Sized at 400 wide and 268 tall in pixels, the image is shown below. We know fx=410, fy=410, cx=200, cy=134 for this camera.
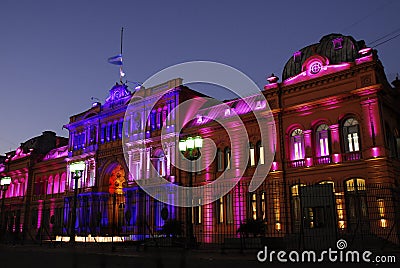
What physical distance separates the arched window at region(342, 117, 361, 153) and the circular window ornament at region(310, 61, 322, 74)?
14.6ft

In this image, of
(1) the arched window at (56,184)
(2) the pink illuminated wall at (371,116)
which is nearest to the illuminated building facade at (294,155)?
(2) the pink illuminated wall at (371,116)

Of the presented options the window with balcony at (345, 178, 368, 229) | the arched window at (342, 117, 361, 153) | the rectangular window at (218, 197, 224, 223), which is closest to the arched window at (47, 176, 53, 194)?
the rectangular window at (218, 197, 224, 223)

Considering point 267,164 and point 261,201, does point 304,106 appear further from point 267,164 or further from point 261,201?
point 261,201

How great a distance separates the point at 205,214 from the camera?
113 feet

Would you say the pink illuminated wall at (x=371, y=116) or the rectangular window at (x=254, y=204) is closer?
the pink illuminated wall at (x=371, y=116)

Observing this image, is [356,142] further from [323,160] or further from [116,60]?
[116,60]

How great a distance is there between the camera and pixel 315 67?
30.1 m

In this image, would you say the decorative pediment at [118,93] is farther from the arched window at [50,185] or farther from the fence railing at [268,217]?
the arched window at [50,185]

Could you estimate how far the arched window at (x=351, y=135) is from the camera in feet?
89.6

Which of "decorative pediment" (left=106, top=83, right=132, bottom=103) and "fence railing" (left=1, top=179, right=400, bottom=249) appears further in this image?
"decorative pediment" (left=106, top=83, right=132, bottom=103)

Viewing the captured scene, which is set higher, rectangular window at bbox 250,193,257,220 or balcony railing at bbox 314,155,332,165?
balcony railing at bbox 314,155,332,165

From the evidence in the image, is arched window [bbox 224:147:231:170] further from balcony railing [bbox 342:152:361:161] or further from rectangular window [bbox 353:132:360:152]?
rectangular window [bbox 353:132:360:152]

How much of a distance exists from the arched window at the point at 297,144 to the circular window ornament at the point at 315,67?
4395 millimetres

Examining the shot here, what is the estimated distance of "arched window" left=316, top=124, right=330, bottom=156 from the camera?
28.6m
